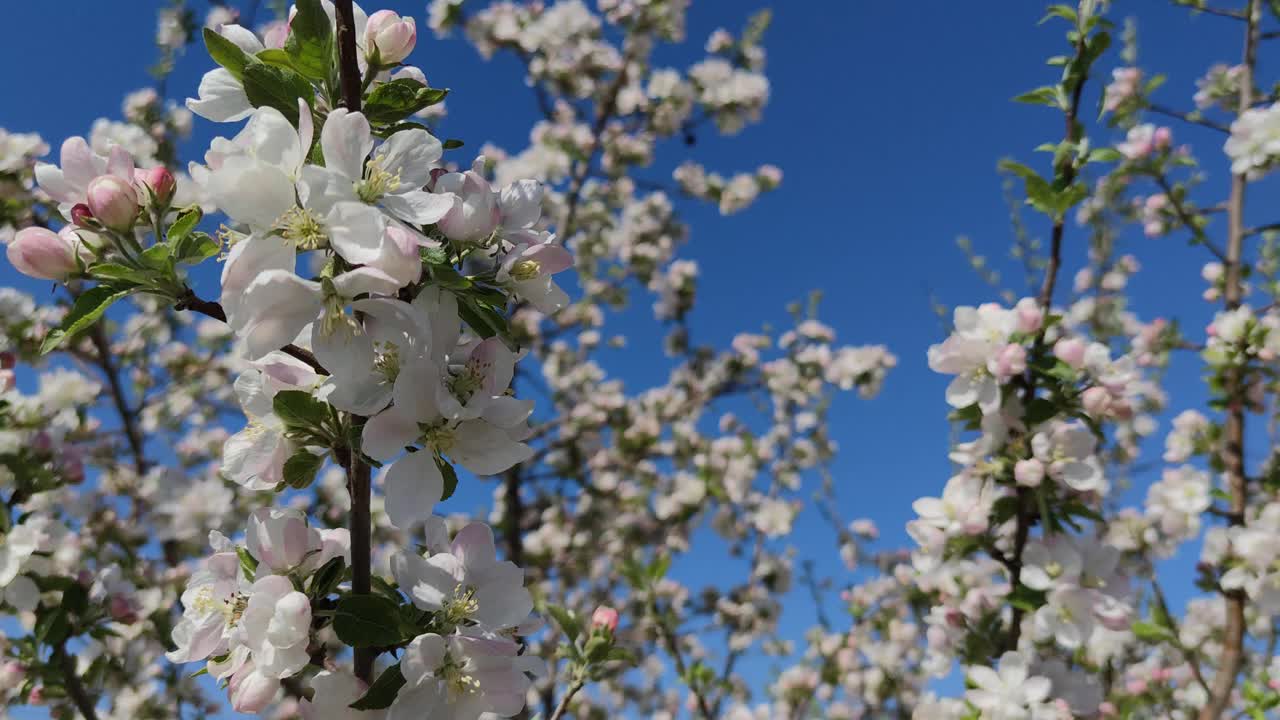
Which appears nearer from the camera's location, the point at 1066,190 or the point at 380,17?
the point at 380,17

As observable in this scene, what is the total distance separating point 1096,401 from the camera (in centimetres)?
191

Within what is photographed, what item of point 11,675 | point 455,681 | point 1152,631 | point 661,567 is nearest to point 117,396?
point 11,675

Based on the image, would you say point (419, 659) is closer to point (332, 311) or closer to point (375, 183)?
point (332, 311)

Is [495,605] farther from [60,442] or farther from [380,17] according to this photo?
[60,442]

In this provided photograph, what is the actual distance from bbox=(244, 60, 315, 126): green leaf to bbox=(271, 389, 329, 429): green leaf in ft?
1.20

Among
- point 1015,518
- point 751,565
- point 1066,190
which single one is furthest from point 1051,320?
point 751,565

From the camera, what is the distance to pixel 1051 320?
6.45ft

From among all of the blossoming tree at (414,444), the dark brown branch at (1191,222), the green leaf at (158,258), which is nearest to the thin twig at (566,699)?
the blossoming tree at (414,444)

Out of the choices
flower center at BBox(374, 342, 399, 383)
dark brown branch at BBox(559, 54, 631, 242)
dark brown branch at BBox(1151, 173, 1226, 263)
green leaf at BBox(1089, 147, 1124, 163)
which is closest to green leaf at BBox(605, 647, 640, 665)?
flower center at BBox(374, 342, 399, 383)

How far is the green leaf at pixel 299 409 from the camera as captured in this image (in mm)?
1000

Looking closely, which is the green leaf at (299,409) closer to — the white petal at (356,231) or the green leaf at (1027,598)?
the white petal at (356,231)

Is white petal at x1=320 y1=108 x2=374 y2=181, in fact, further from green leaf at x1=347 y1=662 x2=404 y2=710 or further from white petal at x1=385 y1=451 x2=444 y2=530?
green leaf at x1=347 y1=662 x2=404 y2=710

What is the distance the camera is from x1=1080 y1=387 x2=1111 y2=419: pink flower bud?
1899 millimetres

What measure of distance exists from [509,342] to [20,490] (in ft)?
6.70
